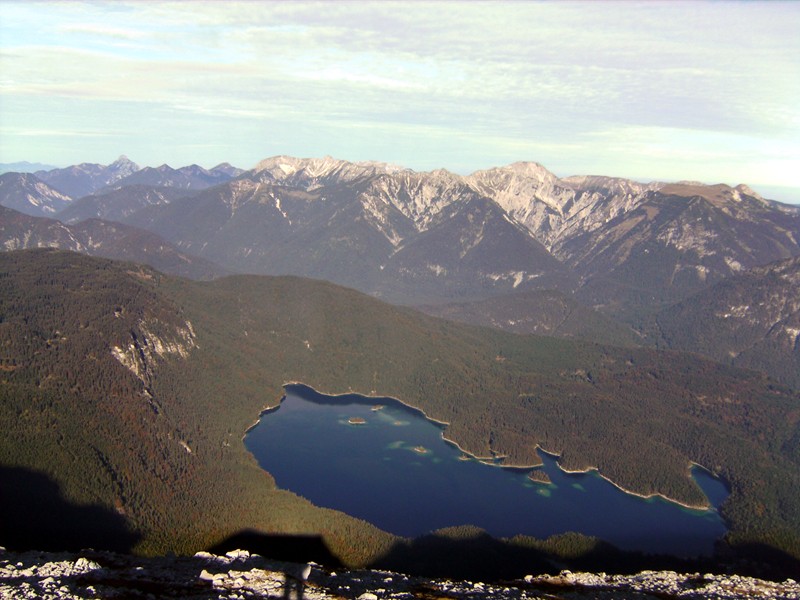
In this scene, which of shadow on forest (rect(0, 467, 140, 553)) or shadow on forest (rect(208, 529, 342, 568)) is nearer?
shadow on forest (rect(0, 467, 140, 553))

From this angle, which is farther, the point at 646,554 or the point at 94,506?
the point at 646,554

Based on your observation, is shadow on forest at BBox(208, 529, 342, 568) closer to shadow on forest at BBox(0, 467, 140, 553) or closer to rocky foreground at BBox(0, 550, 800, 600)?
shadow on forest at BBox(0, 467, 140, 553)

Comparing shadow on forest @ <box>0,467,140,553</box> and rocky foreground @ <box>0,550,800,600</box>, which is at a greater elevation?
rocky foreground @ <box>0,550,800,600</box>

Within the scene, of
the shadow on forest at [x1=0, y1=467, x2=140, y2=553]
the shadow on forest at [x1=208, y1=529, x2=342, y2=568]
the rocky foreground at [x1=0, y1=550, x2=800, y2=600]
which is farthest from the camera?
the shadow on forest at [x1=208, y1=529, x2=342, y2=568]

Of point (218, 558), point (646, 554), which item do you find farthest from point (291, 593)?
point (646, 554)

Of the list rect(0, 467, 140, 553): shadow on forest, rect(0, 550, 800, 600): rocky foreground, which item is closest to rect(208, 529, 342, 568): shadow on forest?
rect(0, 467, 140, 553): shadow on forest

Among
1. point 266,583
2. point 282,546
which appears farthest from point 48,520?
point 266,583

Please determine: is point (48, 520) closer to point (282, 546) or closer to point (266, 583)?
point (282, 546)

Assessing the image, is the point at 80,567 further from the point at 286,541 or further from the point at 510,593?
the point at 286,541
